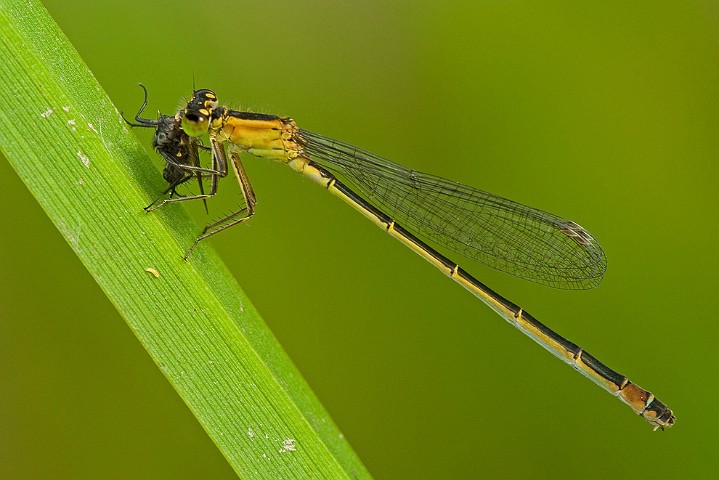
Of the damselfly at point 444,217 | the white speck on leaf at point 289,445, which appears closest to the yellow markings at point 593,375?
the damselfly at point 444,217

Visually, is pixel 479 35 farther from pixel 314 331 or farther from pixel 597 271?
pixel 314 331

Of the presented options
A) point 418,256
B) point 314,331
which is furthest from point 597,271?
point 314,331

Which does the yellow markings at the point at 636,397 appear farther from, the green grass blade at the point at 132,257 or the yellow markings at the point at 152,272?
the yellow markings at the point at 152,272

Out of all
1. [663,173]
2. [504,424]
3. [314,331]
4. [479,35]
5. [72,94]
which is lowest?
[504,424]

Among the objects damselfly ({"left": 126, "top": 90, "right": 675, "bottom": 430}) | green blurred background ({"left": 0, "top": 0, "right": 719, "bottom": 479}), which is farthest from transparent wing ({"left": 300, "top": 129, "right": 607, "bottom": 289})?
green blurred background ({"left": 0, "top": 0, "right": 719, "bottom": 479})

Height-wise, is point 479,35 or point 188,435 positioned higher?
point 479,35

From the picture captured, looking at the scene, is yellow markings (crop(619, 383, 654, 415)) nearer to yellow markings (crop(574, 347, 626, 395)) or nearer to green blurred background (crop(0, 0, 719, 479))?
yellow markings (crop(574, 347, 626, 395))
